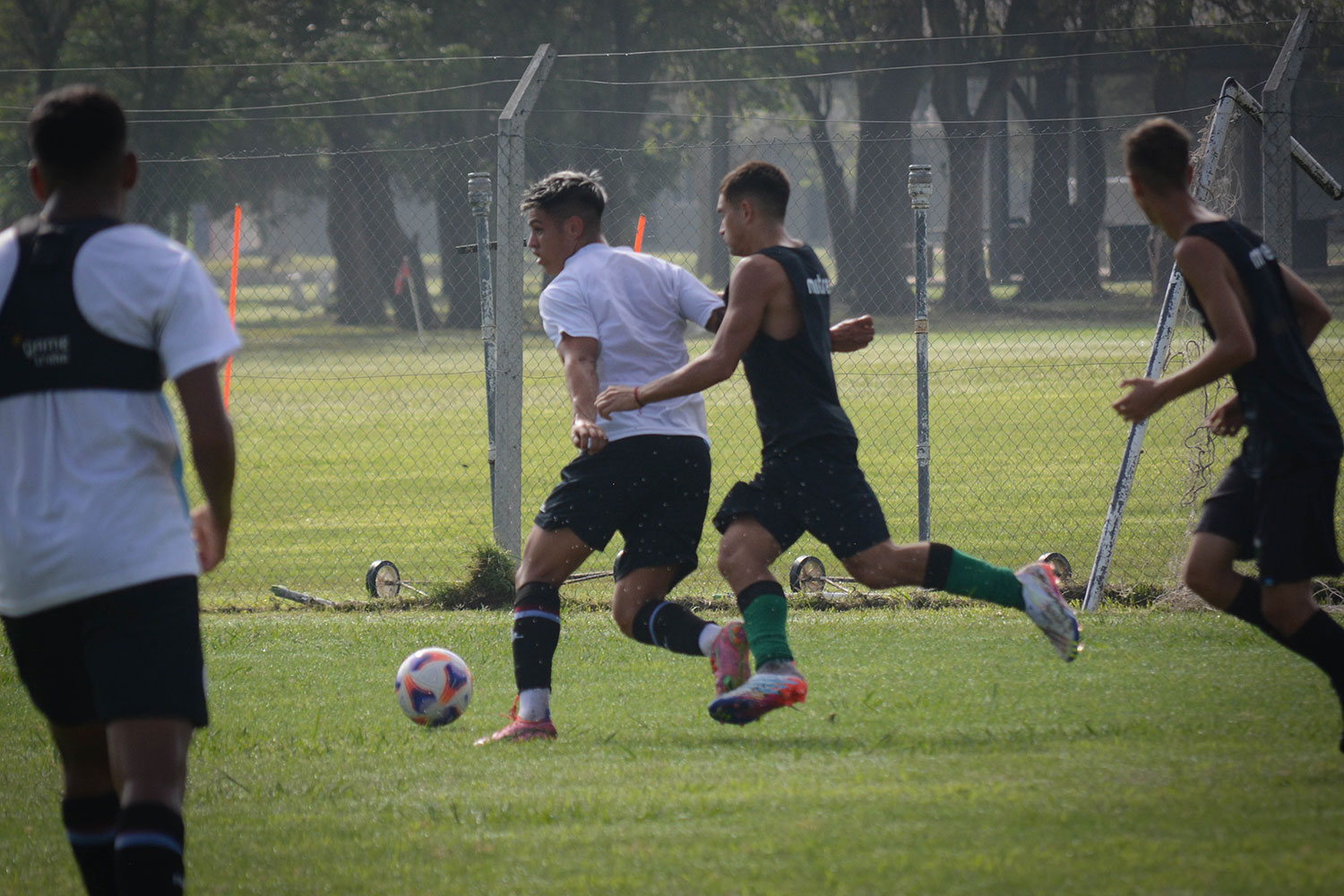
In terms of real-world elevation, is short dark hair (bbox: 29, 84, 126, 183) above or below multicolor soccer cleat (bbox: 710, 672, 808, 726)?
above

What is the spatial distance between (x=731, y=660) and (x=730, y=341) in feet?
3.67

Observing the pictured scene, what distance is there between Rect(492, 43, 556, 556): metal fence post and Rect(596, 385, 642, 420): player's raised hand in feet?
11.2

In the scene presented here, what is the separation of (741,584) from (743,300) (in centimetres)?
98

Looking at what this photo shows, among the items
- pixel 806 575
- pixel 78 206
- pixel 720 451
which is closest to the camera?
pixel 78 206

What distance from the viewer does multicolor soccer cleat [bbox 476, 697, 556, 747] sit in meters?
5.16

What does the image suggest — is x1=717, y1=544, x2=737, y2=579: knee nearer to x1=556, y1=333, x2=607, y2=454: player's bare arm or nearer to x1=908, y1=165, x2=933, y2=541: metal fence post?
x1=556, y1=333, x2=607, y2=454: player's bare arm

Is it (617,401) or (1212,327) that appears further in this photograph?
(617,401)

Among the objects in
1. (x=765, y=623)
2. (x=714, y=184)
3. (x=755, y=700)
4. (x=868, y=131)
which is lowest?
(x=755, y=700)

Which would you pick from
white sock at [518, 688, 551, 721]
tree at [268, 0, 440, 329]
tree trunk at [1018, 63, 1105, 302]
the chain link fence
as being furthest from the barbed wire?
white sock at [518, 688, 551, 721]

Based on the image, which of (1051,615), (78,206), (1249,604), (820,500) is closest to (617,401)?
(820,500)

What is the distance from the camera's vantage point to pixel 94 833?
3.24m

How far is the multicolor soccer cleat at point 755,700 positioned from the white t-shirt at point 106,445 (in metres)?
2.23

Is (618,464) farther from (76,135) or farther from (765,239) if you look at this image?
(76,135)

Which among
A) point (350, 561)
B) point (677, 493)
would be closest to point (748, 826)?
point (677, 493)
